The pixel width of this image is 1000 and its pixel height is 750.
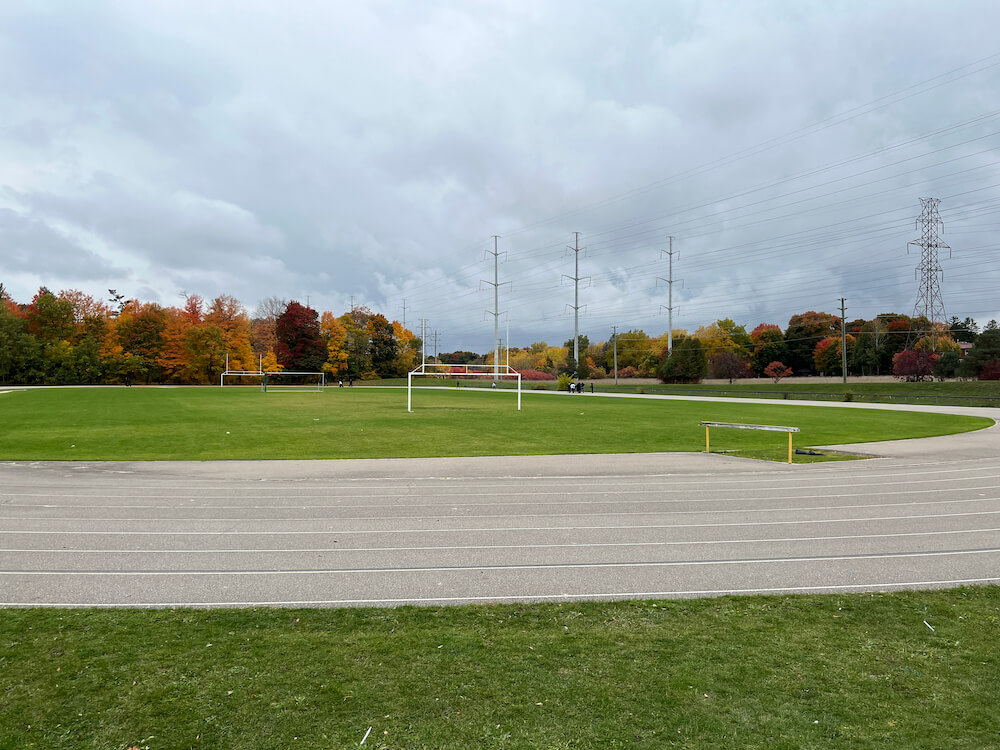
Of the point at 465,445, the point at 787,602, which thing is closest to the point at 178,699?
the point at 787,602

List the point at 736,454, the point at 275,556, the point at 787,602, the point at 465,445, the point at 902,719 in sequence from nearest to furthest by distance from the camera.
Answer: the point at 902,719 < the point at 787,602 < the point at 275,556 < the point at 736,454 < the point at 465,445

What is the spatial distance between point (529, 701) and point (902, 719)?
6.96ft

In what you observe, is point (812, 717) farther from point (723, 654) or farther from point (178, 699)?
point (178, 699)

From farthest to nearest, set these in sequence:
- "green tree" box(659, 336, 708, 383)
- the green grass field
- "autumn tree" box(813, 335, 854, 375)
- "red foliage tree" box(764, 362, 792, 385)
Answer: "red foliage tree" box(764, 362, 792, 385) < "autumn tree" box(813, 335, 854, 375) < "green tree" box(659, 336, 708, 383) < the green grass field

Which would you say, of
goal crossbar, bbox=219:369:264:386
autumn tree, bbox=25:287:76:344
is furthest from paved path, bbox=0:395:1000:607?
autumn tree, bbox=25:287:76:344

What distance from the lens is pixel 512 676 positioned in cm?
399

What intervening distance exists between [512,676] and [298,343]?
355ft

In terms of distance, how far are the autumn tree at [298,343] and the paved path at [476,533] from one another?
9432 cm

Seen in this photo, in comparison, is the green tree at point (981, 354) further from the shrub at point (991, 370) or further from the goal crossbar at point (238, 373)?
the goal crossbar at point (238, 373)

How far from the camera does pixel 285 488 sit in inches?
456

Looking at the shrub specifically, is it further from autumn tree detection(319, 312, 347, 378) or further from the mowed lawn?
autumn tree detection(319, 312, 347, 378)

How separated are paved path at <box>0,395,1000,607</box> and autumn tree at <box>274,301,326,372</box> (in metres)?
94.3

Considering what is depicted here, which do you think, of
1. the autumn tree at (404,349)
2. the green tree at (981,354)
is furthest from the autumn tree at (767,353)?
the autumn tree at (404,349)

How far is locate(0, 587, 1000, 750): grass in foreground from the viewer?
336cm
